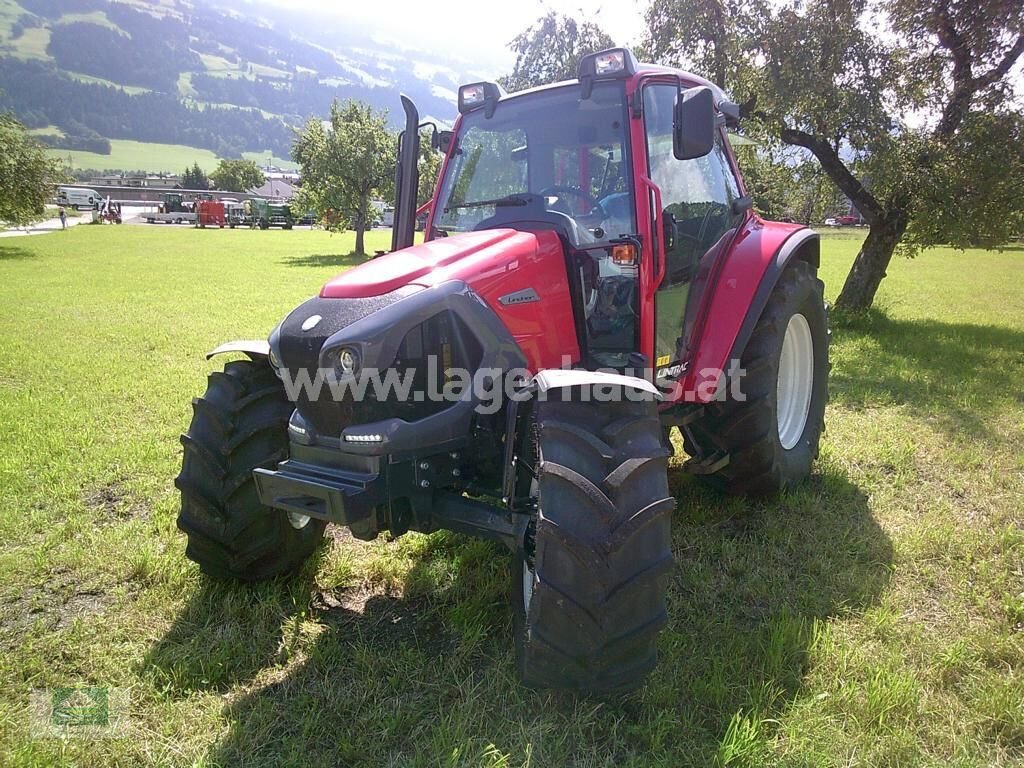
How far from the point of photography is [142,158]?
169m

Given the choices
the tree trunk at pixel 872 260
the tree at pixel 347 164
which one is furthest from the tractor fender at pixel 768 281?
the tree at pixel 347 164

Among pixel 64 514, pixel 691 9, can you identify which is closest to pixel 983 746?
pixel 64 514

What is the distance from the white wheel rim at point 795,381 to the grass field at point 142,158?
166335 mm

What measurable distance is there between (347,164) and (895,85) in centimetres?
1974

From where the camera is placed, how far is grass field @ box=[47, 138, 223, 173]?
154m

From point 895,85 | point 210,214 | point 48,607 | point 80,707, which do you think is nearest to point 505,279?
point 80,707

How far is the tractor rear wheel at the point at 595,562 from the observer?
2115 mm

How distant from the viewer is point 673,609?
2.96 metres

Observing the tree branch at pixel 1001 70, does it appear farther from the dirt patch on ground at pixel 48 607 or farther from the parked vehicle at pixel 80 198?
the parked vehicle at pixel 80 198

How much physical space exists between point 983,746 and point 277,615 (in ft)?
8.43

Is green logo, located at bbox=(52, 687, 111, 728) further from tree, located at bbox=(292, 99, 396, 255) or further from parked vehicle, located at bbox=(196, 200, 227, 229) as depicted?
parked vehicle, located at bbox=(196, 200, 227, 229)

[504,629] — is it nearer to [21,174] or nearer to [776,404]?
[776,404]

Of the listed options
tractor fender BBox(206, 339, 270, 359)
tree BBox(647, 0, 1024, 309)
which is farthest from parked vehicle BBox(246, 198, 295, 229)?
tractor fender BBox(206, 339, 270, 359)

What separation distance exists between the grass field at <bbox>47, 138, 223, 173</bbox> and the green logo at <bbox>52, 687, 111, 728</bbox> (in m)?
167
